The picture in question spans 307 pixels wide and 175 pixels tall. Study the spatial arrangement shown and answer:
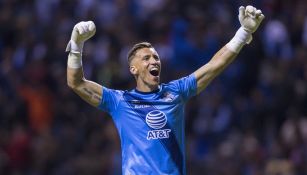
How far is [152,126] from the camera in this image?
909 centimetres

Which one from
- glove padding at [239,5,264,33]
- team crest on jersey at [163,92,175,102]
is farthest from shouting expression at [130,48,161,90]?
glove padding at [239,5,264,33]

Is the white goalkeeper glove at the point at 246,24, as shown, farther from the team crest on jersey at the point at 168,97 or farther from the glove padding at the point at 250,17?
the team crest on jersey at the point at 168,97

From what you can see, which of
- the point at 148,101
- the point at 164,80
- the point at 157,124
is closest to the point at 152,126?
the point at 157,124

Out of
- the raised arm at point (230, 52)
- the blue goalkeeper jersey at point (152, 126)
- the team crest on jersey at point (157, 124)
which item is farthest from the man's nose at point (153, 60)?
the team crest on jersey at point (157, 124)

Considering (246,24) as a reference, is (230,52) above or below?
below

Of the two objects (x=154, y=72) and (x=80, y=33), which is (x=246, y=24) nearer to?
(x=154, y=72)

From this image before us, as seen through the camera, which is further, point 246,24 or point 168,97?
point 246,24

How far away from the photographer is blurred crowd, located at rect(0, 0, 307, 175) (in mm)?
14539

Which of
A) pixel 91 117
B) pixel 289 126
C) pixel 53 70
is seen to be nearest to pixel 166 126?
pixel 289 126

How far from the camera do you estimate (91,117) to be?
1622cm

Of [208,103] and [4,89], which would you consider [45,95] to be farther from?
[208,103]

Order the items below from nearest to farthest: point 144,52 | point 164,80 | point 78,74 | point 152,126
Result: point 152,126 → point 78,74 → point 144,52 → point 164,80

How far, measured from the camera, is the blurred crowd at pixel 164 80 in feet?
47.7

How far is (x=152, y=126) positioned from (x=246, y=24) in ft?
4.64
